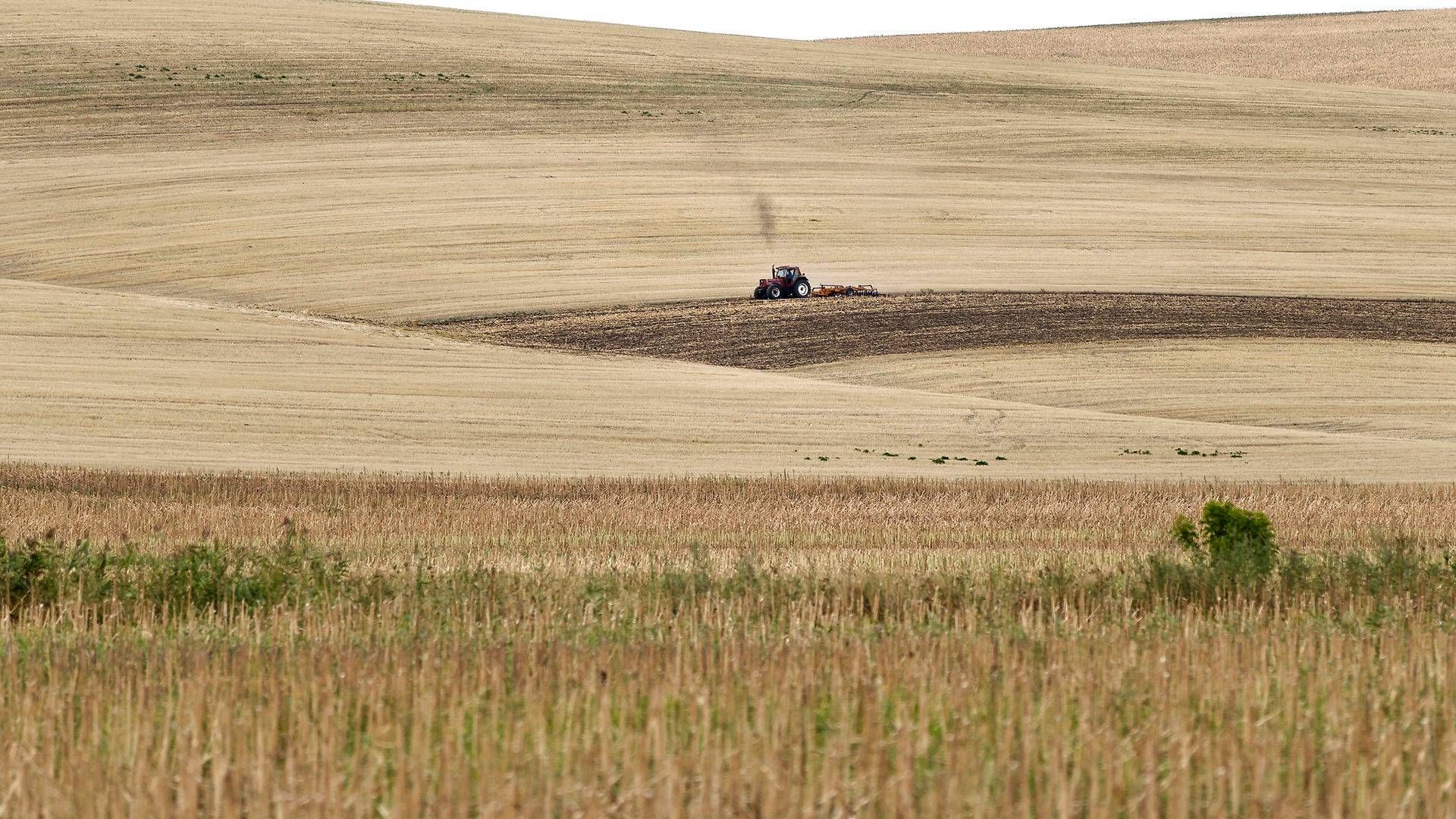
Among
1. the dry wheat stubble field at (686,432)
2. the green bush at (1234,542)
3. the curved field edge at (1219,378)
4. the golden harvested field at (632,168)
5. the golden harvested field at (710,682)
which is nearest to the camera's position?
the golden harvested field at (710,682)

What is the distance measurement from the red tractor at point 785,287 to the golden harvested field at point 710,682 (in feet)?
112

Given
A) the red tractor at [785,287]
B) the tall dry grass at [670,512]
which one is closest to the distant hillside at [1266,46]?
the red tractor at [785,287]

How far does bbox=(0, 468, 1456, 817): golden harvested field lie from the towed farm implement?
34041 millimetres

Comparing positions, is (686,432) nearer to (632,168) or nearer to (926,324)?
(926,324)

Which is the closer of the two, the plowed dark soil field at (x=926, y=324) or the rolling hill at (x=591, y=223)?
the rolling hill at (x=591, y=223)

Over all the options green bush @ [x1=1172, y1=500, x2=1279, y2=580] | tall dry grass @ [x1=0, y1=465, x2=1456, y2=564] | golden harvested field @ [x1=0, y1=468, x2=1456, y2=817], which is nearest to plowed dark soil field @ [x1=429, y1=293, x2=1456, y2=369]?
tall dry grass @ [x1=0, y1=465, x2=1456, y2=564]

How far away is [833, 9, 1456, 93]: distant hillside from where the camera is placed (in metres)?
94.1

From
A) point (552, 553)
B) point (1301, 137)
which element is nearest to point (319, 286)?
point (552, 553)

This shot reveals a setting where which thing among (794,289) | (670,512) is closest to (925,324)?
(794,289)

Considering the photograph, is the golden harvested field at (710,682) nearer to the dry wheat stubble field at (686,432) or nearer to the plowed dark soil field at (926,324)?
the dry wheat stubble field at (686,432)

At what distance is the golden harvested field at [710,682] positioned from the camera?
565 centimetres

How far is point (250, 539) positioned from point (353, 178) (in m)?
47.9

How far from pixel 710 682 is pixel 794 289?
42.4 metres

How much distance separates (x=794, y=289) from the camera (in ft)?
163
